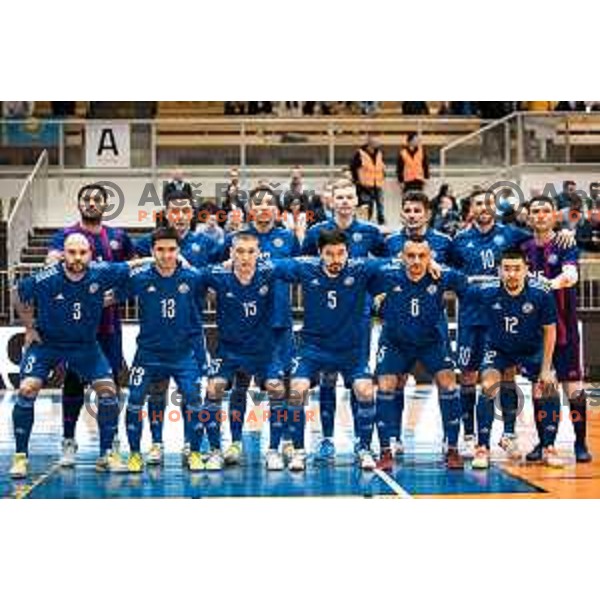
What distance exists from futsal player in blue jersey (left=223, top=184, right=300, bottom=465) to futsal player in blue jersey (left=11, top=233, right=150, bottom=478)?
1215 mm

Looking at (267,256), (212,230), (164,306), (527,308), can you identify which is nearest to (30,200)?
(212,230)

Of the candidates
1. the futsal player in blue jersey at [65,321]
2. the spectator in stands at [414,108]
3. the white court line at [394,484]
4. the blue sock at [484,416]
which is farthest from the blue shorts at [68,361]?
the spectator in stands at [414,108]

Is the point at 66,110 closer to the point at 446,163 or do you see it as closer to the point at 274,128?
the point at 274,128

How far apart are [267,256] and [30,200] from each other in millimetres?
3894

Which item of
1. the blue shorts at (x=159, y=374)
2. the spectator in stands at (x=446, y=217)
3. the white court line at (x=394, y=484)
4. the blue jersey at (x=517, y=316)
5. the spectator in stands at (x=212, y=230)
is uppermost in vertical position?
the spectator in stands at (x=446, y=217)

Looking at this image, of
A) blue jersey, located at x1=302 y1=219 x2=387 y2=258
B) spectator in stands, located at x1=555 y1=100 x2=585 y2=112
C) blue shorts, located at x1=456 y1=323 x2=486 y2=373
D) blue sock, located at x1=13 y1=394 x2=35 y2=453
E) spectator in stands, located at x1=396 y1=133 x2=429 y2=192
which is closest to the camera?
blue sock, located at x1=13 y1=394 x2=35 y2=453

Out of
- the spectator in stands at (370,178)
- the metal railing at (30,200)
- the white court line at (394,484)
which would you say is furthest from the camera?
the spectator in stands at (370,178)

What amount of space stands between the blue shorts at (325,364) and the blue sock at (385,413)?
19 centimetres

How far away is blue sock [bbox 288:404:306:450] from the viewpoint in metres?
9.80

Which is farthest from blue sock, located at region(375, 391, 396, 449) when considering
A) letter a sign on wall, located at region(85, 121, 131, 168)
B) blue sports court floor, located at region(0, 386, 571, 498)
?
letter a sign on wall, located at region(85, 121, 131, 168)

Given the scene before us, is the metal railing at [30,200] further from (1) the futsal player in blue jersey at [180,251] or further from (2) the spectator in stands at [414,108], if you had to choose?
(2) the spectator in stands at [414,108]

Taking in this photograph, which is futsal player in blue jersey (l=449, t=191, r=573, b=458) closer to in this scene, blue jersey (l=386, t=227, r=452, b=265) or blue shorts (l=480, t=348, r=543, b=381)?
blue jersey (l=386, t=227, r=452, b=265)

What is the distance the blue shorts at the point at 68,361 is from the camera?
957 cm

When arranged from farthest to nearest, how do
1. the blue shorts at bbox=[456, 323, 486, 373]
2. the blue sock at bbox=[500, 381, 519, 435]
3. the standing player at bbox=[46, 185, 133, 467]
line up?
the blue shorts at bbox=[456, 323, 486, 373]
the blue sock at bbox=[500, 381, 519, 435]
the standing player at bbox=[46, 185, 133, 467]
